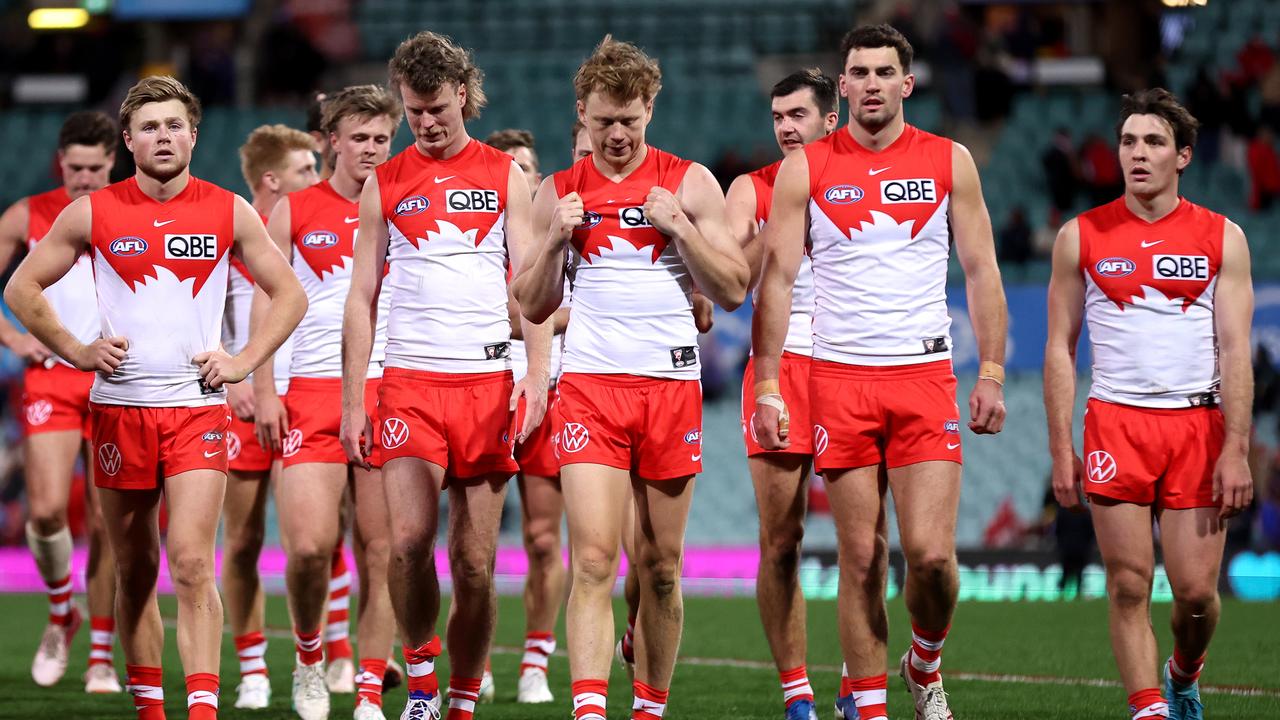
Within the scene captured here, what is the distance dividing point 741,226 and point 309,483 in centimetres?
244

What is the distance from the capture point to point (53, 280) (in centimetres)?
730

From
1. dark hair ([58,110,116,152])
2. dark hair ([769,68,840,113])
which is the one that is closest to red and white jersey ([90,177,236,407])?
Result: dark hair ([58,110,116,152])

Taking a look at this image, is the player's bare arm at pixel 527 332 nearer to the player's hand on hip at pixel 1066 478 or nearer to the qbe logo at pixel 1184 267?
the player's hand on hip at pixel 1066 478

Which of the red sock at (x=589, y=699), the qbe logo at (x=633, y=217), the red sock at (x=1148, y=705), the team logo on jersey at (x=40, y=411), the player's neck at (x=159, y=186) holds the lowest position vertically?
the red sock at (x=1148, y=705)

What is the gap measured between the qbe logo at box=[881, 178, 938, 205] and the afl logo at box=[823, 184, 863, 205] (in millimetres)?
105

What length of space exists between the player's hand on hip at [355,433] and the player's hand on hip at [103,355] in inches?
37.0

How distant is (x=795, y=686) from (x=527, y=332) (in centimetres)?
211

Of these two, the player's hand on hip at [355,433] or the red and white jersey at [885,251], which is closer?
the red and white jersey at [885,251]

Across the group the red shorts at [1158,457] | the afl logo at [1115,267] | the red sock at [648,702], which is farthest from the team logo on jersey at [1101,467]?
the red sock at [648,702]

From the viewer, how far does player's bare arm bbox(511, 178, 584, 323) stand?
6691mm

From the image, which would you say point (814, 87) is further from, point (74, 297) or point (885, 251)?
point (74, 297)

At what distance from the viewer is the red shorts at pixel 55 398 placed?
9.87 metres

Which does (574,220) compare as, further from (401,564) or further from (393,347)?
(401,564)

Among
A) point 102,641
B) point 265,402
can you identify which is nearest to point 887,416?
point 265,402
